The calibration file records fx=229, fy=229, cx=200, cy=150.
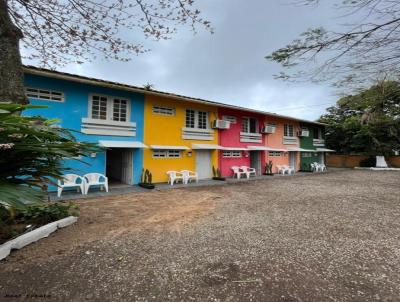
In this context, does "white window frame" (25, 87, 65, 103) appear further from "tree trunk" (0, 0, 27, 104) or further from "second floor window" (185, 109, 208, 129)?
"second floor window" (185, 109, 208, 129)

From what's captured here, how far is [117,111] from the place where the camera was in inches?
447

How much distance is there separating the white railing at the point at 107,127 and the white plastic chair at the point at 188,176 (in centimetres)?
353

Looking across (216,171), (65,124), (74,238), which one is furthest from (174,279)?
(216,171)

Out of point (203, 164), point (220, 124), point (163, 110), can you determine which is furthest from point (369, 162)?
point (163, 110)

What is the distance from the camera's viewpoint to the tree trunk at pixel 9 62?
444 centimetres

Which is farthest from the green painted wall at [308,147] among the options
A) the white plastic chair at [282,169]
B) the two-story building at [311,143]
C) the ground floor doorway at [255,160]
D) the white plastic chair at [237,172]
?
the white plastic chair at [237,172]

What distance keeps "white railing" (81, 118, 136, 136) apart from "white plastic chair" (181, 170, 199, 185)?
11.6 ft

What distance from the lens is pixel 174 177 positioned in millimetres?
12555

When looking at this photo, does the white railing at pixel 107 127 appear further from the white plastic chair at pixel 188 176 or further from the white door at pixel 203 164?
the white door at pixel 203 164

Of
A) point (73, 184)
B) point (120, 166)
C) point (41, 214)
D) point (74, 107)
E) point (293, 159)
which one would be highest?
point (74, 107)

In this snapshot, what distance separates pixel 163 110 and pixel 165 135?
4.66 ft

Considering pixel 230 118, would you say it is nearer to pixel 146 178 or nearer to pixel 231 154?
pixel 231 154

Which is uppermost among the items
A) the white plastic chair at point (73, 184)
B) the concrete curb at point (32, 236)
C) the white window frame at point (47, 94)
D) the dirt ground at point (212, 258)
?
the white window frame at point (47, 94)

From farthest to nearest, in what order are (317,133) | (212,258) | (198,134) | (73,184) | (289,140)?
1. (317,133)
2. (289,140)
3. (198,134)
4. (73,184)
5. (212,258)
